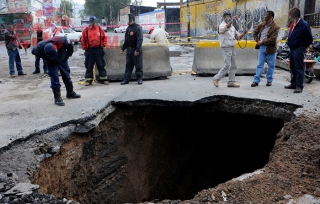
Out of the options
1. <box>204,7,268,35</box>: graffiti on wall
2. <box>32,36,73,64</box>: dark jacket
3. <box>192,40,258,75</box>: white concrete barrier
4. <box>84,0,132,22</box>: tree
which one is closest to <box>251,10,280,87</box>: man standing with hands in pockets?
<box>192,40,258,75</box>: white concrete barrier

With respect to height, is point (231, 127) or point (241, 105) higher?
point (241, 105)

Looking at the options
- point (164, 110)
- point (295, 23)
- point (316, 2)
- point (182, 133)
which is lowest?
point (182, 133)

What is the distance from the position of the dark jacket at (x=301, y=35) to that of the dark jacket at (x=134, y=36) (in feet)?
11.7

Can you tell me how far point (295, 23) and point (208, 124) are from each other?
10.0 feet

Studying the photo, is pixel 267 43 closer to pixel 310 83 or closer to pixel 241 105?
pixel 241 105

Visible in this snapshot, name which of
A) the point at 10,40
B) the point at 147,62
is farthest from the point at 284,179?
the point at 10,40

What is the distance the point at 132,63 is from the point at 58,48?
94.0 inches

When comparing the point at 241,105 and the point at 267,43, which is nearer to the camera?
the point at 241,105

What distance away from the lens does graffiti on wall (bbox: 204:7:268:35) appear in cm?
1928

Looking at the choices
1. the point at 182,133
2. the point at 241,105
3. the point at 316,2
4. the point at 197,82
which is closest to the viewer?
the point at 241,105

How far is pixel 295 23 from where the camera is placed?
20.5 feet

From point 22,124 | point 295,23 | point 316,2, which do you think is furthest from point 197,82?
point 316,2

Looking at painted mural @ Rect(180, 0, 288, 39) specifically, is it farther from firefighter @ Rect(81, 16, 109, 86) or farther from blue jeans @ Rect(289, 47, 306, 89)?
firefighter @ Rect(81, 16, 109, 86)

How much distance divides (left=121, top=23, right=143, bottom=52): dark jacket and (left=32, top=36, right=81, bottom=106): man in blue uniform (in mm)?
1865
